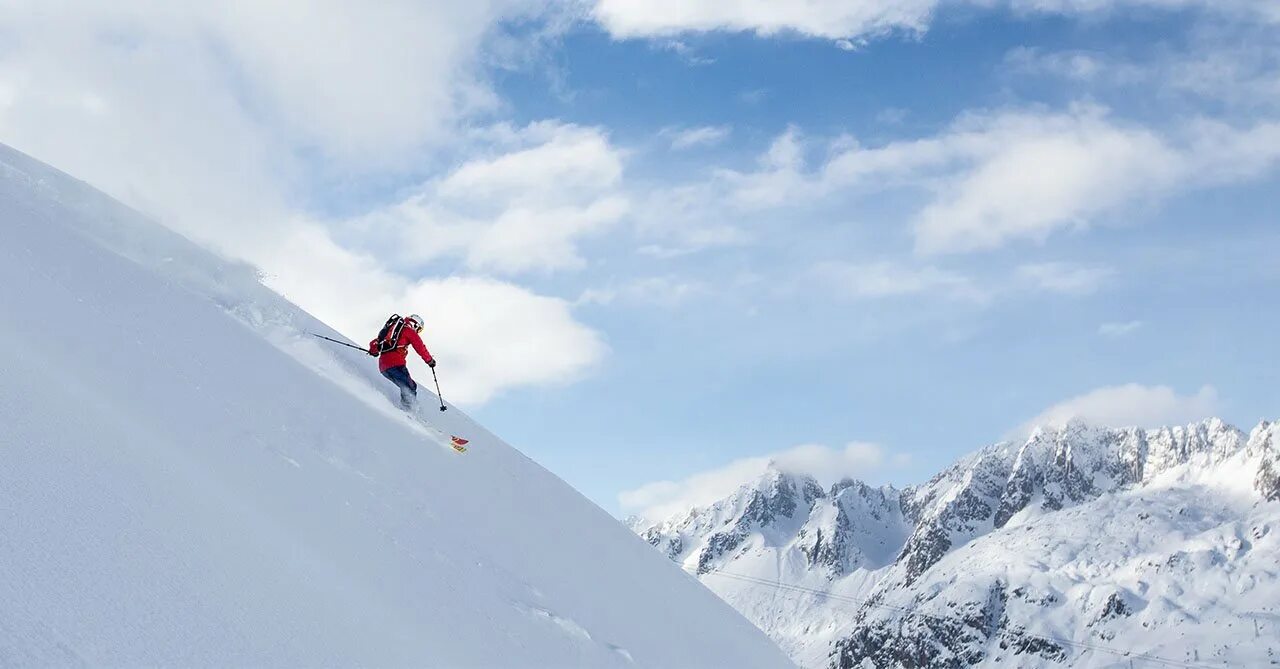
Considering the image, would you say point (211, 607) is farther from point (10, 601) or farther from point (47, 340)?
point (47, 340)

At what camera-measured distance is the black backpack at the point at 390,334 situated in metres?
19.1

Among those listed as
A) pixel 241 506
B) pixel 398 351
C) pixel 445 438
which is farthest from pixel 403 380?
pixel 241 506

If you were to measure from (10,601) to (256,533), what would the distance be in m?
3.74

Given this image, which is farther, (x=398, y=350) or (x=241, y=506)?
(x=398, y=350)

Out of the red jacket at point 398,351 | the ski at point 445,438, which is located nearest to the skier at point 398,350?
the red jacket at point 398,351

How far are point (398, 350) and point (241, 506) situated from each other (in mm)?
9660

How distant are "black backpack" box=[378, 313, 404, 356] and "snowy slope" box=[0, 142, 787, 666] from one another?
0.58 metres

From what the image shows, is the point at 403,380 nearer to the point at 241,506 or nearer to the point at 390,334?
the point at 390,334

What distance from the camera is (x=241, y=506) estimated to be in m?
9.52

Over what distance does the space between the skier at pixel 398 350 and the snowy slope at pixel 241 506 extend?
0.40 metres

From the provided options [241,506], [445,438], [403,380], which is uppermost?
[403,380]

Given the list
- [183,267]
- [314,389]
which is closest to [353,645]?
[314,389]

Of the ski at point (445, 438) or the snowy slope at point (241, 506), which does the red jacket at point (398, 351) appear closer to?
the snowy slope at point (241, 506)

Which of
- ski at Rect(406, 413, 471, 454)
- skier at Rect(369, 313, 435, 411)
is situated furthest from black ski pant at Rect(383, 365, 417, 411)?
ski at Rect(406, 413, 471, 454)
